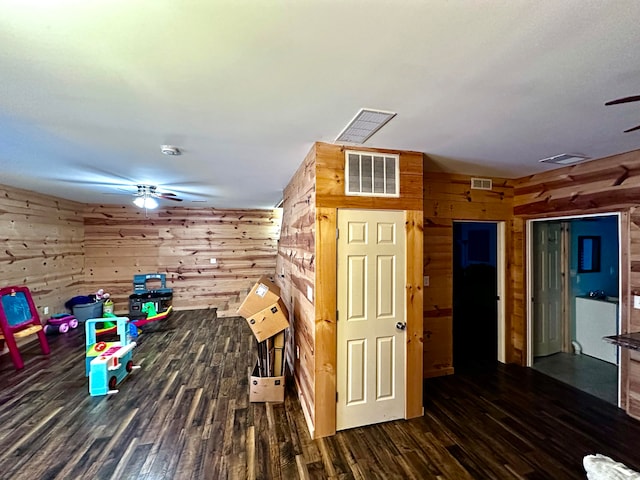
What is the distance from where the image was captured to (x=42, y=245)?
5.25 meters

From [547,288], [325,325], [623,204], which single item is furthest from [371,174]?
[547,288]

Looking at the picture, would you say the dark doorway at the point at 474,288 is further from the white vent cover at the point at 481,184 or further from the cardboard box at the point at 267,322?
the cardboard box at the point at 267,322

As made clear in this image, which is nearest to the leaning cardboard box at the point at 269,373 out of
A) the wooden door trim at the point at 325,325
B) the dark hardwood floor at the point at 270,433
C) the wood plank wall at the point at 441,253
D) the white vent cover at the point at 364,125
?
the dark hardwood floor at the point at 270,433

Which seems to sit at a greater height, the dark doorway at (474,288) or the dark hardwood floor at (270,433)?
the dark doorway at (474,288)

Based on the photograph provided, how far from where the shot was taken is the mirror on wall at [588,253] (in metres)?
4.59

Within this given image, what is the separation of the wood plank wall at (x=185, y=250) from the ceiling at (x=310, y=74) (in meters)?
4.28

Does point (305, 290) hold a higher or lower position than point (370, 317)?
higher

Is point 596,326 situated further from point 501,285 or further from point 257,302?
point 257,302

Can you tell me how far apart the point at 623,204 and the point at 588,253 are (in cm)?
216

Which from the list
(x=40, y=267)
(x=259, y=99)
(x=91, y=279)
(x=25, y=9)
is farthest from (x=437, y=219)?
(x=91, y=279)

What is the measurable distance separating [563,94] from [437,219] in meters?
2.09

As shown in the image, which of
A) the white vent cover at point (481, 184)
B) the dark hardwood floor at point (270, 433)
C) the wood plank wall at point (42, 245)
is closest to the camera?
the dark hardwood floor at point (270, 433)

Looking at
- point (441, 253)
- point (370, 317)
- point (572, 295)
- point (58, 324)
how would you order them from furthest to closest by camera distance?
point (58, 324) → point (572, 295) → point (441, 253) → point (370, 317)

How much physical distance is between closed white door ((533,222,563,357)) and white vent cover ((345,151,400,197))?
9.33ft
